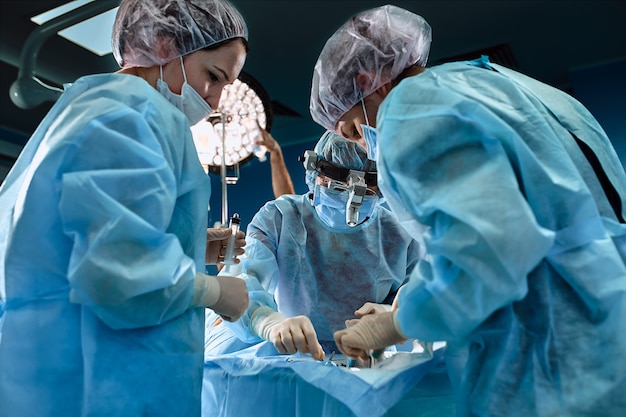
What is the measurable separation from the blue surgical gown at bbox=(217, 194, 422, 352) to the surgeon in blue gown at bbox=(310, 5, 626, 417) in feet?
2.86

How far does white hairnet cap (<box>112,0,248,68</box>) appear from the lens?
4.31ft

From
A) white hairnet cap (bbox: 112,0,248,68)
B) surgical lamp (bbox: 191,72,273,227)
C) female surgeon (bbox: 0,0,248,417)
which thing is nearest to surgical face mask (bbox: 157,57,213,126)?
white hairnet cap (bbox: 112,0,248,68)

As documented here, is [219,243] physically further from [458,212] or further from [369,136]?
[458,212]

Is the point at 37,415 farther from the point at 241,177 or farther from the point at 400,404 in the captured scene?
the point at 241,177

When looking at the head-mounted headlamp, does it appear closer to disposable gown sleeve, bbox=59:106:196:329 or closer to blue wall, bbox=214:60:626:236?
disposable gown sleeve, bbox=59:106:196:329

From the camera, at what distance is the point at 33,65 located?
7.81 feet

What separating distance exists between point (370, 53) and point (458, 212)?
634 millimetres

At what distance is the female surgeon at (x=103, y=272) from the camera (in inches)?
37.2

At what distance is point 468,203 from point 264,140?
210 centimetres

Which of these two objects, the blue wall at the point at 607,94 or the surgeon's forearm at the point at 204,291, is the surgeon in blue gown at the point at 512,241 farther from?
the blue wall at the point at 607,94

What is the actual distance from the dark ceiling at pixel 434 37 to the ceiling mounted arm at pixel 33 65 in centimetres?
76

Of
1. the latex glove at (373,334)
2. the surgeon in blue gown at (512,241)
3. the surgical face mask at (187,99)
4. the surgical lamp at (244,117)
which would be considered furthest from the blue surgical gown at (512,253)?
the surgical lamp at (244,117)

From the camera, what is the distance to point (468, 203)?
0.86 m

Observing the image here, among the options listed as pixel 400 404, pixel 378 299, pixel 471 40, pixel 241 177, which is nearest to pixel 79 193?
pixel 400 404
